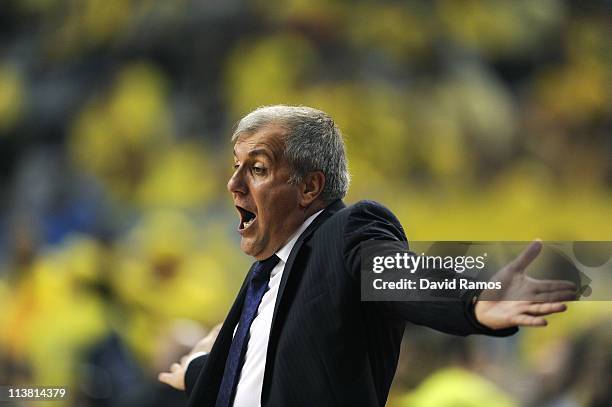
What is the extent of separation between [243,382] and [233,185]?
486 mm

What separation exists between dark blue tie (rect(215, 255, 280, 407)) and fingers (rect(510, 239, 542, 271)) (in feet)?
2.74

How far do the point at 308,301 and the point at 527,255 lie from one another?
1.96 ft

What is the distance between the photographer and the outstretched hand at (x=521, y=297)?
1.38 m

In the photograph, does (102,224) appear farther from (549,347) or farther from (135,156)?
(549,347)

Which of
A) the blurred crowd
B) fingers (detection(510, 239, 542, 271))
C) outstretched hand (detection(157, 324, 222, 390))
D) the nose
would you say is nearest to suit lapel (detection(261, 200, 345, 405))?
the nose

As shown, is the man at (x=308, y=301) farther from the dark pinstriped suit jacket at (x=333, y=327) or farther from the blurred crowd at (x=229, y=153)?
the blurred crowd at (x=229, y=153)

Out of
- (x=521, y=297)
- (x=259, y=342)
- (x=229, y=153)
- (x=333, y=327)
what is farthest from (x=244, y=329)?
(x=229, y=153)

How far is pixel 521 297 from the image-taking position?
4.63ft

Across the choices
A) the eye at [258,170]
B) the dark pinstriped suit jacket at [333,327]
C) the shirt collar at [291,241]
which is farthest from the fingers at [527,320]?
the eye at [258,170]

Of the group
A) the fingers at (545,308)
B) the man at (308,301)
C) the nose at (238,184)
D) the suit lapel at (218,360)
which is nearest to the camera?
the fingers at (545,308)

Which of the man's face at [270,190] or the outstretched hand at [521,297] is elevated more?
the man's face at [270,190]

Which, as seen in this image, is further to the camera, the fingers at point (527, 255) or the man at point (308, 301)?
the man at point (308, 301)

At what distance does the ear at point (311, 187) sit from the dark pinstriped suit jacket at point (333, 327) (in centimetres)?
21

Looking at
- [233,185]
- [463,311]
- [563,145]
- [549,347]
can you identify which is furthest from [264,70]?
[463,311]
